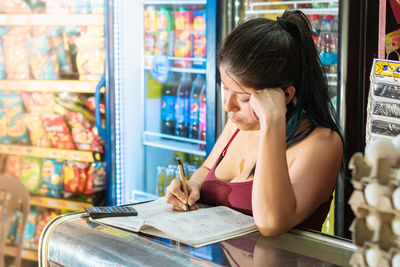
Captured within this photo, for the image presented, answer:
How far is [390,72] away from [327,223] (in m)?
1.14

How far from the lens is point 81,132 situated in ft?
12.3

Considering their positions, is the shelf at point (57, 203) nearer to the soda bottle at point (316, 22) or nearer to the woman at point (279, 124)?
the soda bottle at point (316, 22)

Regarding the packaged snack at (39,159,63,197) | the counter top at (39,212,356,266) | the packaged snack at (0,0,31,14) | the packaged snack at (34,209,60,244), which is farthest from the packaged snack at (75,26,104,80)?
the counter top at (39,212,356,266)

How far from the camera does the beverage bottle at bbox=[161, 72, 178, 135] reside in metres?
3.70

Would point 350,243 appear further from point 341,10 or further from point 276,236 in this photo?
point 341,10

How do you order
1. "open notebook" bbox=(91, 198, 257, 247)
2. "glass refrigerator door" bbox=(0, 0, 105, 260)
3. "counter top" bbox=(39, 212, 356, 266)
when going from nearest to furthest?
"counter top" bbox=(39, 212, 356, 266) → "open notebook" bbox=(91, 198, 257, 247) → "glass refrigerator door" bbox=(0, 0, 105, 260)

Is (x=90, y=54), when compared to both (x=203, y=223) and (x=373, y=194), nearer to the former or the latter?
(x=203, y=223)

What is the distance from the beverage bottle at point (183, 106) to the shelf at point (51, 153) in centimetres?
58

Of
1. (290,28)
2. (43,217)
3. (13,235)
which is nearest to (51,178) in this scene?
(43,217)

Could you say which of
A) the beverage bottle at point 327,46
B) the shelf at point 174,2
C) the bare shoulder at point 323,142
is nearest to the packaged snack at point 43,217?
the shelf at point 174,2

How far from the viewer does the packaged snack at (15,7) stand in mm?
3711

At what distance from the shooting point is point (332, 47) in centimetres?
268

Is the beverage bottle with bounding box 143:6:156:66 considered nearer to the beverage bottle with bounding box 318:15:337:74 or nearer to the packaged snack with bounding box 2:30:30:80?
the packaged snack with bounding box 2:30:30:80

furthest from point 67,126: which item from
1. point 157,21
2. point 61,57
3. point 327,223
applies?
point 327,223
